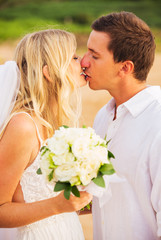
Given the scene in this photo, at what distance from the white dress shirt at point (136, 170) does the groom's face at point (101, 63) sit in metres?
0.38

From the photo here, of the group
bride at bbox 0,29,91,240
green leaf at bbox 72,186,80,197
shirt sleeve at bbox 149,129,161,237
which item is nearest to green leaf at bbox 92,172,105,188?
green leaf at bbox 72,186,80,197

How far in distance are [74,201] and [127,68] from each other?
1431 mm

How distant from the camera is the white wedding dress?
111 inches

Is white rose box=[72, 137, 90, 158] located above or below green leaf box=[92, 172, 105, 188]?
above

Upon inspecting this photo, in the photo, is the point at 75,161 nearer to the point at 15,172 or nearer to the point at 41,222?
the point at 15,172

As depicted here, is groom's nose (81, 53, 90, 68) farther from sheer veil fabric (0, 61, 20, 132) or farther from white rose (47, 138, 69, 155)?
white rose (47, 138, 69, 155)

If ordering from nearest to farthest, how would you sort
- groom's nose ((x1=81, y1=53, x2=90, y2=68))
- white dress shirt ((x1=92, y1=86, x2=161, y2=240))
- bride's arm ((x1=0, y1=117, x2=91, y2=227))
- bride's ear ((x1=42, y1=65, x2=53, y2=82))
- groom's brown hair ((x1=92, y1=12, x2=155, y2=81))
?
bride's arm ((x1=0, y1=117, x2=91, y2=227)), white dress shirt ((x1=92, y1=86, x2=161, y2=240)), bride's ear ((x1=42, y1=65, x2=53, y2=82)), groom's brown hair ((x1=92, y1=12, x2=155, y2=81)), groom's nose ((x1=81, y1=53, x2=90, y2=68))

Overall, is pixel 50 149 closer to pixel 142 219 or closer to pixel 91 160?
pixel 91 160

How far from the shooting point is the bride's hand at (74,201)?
2318 millimetres

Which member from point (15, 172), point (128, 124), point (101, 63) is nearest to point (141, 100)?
point (128, 124)

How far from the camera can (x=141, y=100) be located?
116 inches

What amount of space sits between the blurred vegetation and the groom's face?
24860 mm

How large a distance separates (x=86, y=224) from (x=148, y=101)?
13.4 ft

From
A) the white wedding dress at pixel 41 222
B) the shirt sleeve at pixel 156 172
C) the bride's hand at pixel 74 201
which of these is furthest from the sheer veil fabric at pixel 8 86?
the shirt sleeve at pixel 156 172
